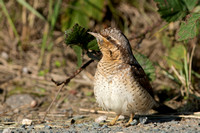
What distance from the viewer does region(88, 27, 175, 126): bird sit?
137 inches

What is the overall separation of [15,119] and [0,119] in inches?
8.4

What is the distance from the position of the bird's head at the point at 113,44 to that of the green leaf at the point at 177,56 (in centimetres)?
201

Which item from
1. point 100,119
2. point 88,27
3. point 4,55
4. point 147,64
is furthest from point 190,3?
point 4,55

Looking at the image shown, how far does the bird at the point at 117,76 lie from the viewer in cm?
349

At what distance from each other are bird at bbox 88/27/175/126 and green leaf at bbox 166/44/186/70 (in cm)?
191

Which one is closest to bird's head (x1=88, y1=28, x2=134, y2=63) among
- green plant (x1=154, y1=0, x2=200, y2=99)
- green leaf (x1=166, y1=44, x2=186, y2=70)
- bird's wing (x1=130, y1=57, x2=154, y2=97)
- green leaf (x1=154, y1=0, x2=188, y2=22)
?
bird's wing (x1=130, y1=57, x2=154, y2=97)

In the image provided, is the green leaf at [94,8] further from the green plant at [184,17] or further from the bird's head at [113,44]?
the bird's head at [113,44]

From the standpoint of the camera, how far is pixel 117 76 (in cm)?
351

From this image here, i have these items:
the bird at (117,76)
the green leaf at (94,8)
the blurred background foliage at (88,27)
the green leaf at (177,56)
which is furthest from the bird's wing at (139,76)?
the green leaf at (94,8)

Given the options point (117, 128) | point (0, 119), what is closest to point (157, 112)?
point (117, 128)

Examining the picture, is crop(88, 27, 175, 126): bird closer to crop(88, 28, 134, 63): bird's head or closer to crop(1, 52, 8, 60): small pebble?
crop(88, 28, 134, 63): bird's head

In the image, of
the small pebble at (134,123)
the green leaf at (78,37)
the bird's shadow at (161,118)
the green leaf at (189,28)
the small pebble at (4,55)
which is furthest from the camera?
the small pebble at (4,55)

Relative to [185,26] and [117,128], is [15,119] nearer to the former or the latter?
[117,128]

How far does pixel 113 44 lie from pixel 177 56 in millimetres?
2638
